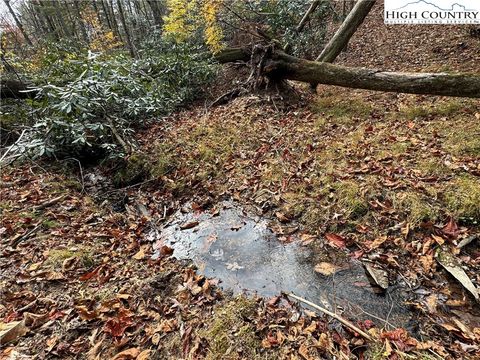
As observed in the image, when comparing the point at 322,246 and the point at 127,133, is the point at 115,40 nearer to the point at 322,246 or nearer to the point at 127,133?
the point at 127,133

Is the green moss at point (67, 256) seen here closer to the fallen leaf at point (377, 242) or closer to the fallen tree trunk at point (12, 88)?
the fallen leaf at point (377, 242)

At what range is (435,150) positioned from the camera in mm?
3469

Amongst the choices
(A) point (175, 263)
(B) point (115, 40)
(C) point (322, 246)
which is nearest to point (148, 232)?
(A) point (175, 263)

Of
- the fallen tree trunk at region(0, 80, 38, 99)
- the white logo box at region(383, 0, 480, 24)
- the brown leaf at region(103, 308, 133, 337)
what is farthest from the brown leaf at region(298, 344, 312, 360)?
the fallen tree trunk at region(0, 80, 38, 99)

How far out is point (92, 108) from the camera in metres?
4.89

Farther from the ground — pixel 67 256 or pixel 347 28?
pixel 347 28

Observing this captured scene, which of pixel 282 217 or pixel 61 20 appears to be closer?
pixel 282 217

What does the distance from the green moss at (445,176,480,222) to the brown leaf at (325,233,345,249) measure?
1.04m

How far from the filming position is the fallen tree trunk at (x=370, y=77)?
4.16 meters

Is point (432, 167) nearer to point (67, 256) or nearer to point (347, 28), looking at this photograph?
point (67, 256)

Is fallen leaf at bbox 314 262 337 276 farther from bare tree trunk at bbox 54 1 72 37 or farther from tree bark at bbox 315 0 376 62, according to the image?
bare tree trunk at bbox 54 1 72 37

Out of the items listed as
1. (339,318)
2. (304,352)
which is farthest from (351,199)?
(304,352)

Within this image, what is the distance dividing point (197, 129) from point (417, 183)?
385 cm

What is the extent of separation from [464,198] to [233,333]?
8.09 ft
